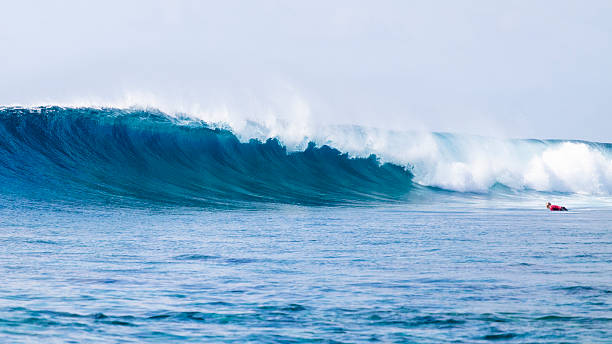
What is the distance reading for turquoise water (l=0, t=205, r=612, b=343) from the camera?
4484 millimetres

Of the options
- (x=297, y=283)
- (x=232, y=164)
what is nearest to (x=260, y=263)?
(x=297, y=283)

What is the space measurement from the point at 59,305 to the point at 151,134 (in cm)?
1579

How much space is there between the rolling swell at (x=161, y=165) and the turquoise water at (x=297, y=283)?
3.98 metres

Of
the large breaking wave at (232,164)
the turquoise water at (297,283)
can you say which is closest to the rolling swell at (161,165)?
the large breaking wave at (232,164)

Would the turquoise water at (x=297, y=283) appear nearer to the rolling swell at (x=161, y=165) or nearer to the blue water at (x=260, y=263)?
the blue water at (x=260, y=263)

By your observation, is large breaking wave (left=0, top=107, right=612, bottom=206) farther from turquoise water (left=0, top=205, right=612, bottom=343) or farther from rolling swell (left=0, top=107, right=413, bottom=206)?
turquoise water (left=0, top=205, right=612, bottom=343)

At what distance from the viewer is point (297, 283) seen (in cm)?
598

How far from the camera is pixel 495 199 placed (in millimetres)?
21672

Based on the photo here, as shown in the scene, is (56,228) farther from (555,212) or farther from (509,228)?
(555,212)

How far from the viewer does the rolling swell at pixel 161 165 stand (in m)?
14.9

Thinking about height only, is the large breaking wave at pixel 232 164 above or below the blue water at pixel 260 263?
above

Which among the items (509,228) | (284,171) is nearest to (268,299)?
(509,228)

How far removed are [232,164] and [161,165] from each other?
86.3 inches

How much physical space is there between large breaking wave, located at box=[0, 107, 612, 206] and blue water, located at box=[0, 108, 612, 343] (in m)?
0.12
